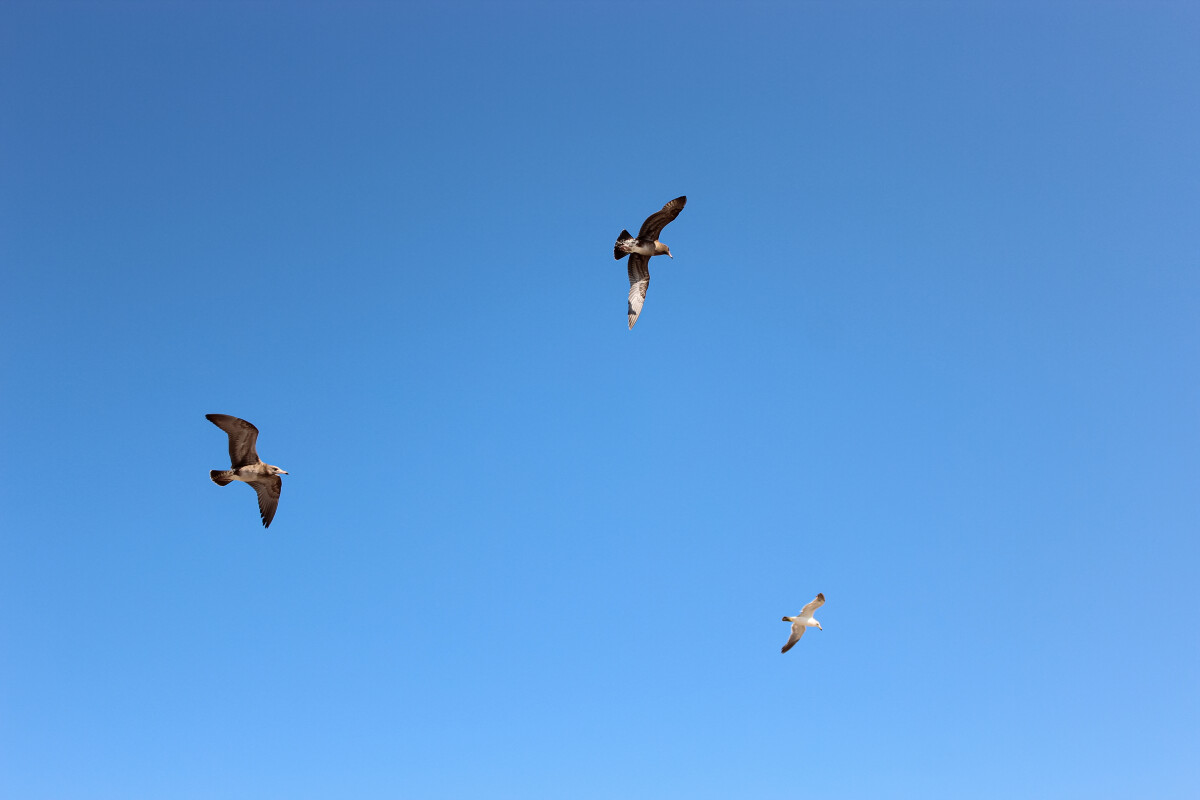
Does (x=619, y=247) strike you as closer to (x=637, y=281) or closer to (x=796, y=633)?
(x=637, y=281)

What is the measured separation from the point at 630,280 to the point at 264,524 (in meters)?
14.1

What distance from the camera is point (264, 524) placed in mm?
30922


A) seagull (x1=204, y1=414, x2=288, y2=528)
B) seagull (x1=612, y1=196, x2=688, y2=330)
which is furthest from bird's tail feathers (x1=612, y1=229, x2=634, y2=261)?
seagull (x1=204, y1=414, x2=288, y2=528)

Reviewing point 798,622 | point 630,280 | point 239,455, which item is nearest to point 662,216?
point 630,280

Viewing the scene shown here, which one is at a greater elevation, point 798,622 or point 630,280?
point 630,280

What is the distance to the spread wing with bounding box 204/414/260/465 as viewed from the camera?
92.5ft

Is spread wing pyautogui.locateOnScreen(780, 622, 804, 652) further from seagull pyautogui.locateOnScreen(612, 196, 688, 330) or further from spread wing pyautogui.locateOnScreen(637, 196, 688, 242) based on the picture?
spread wing pyautogui.locateOnScreen(637, 196, 688, 242)

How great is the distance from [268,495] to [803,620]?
75.1 ft

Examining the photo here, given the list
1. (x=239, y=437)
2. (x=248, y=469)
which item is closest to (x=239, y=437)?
(x=239, y=437)

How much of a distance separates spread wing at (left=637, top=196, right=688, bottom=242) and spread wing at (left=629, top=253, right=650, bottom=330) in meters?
0.77

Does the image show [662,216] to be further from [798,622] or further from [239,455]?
[798,622]

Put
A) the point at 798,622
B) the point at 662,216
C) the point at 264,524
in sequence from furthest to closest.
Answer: the point at 798,622, the point at 264,524, the point at 662,216

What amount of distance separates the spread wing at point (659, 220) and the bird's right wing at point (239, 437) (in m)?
13.2

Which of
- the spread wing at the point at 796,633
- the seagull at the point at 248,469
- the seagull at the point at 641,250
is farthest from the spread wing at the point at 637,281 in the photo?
the spread wing at the point at 796,633
